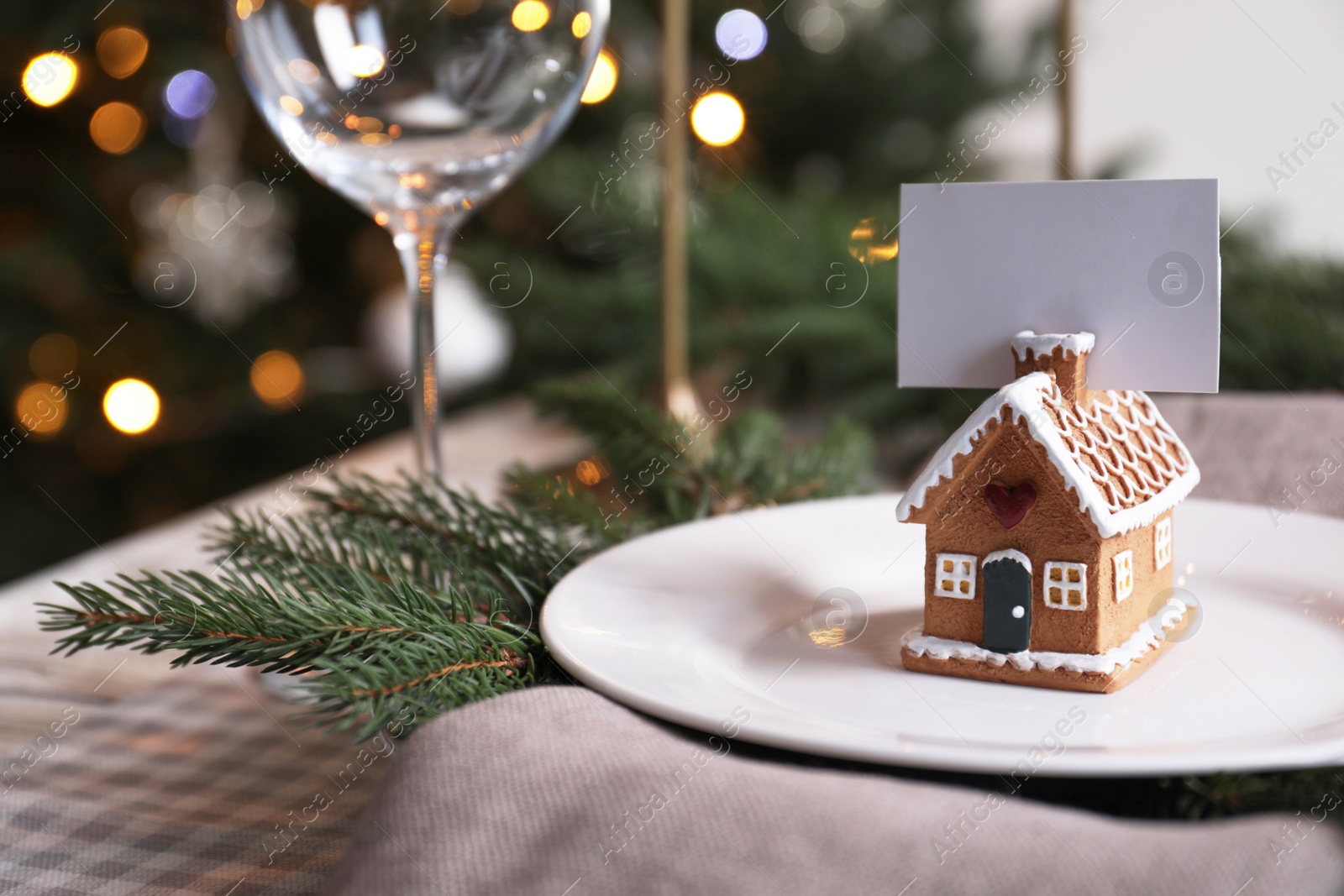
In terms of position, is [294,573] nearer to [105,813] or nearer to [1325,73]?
[105,813]

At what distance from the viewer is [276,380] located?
4.82ft

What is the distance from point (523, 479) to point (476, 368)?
2.73 ft

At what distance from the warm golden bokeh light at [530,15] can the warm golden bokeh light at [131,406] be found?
94 centimetres

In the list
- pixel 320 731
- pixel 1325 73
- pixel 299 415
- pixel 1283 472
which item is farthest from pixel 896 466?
pixel 1325 73

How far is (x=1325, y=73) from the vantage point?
1.65 metres

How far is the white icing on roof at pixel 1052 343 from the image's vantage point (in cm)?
51

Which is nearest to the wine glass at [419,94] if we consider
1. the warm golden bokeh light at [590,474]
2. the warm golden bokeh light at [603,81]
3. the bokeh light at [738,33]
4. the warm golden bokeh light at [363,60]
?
the warm golden bokeh light at [363,60]

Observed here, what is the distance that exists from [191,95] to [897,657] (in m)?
1.17

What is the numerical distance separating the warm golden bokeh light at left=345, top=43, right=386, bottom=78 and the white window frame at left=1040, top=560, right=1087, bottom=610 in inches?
16.9

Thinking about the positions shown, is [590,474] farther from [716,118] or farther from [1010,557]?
[716,118]

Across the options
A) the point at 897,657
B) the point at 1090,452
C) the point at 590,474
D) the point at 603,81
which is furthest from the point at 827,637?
the point at 603,81

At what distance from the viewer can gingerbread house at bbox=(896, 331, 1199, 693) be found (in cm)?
48

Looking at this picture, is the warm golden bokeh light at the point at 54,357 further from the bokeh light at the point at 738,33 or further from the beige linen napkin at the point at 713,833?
the beige linen napkin at the point at 713,833

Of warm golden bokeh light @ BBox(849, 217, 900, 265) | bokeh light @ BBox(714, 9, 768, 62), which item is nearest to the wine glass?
warm golden bokeh light @ BBox(849, 217, 900, 265)
